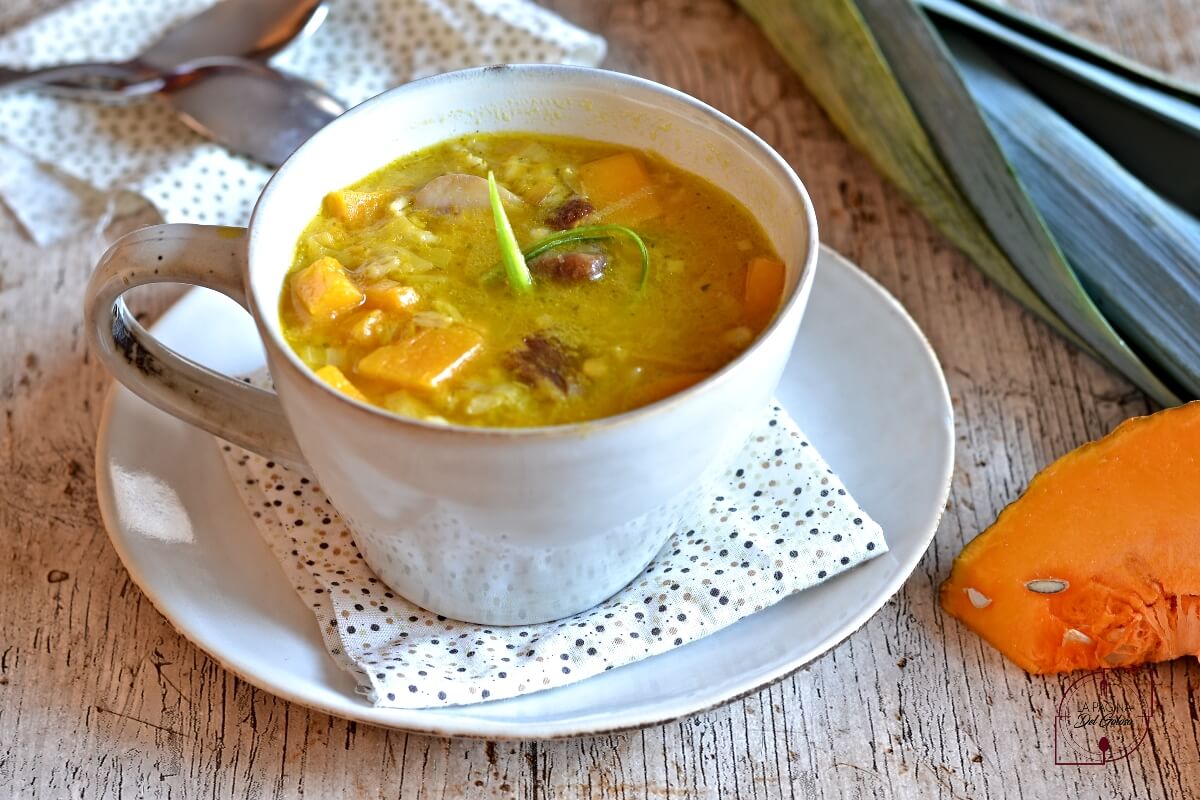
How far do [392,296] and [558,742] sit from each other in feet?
2.13

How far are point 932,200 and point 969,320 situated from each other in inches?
11.5

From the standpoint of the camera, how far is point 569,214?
181 centimetres

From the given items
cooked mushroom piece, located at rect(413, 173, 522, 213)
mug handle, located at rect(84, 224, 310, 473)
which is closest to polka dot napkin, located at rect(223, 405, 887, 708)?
mug handle, located at rect(84, 224, 310, 473)

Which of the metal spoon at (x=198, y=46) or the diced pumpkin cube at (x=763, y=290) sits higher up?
the diced pumpkin cube at (x=763, y=290)

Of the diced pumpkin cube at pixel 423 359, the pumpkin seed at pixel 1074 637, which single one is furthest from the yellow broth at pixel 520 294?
the pumpkin seed at pixel 1074 637

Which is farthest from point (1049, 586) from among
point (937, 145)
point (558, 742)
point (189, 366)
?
point (189, 366)

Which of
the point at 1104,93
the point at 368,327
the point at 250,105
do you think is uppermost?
the point at 368,327

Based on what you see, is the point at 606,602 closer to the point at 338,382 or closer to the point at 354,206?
the point at 338,382

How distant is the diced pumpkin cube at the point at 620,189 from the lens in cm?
185

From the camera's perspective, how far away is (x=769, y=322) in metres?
1.58

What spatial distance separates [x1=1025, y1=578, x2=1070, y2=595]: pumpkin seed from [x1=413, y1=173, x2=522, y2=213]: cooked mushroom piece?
37.8 inches

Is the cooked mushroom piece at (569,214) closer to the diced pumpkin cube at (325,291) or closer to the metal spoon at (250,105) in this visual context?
the diced pumpkin cube at (325,291)

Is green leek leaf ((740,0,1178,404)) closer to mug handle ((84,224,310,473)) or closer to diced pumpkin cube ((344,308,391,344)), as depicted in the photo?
diced pumpkin cube ((344,308,391,344))

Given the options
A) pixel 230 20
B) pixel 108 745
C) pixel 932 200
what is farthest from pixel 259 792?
pixel 230 20
